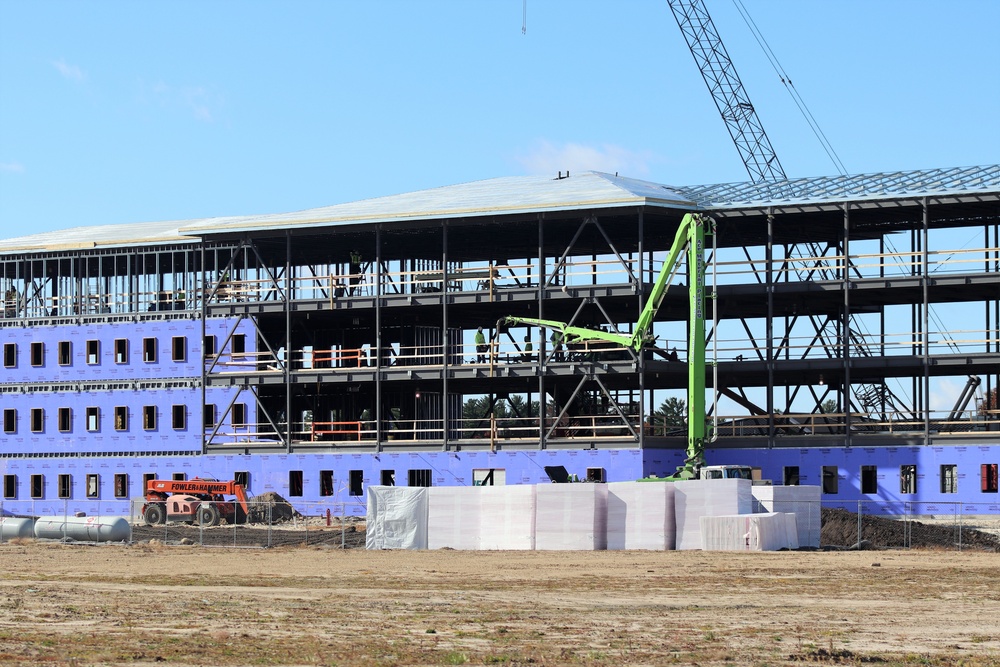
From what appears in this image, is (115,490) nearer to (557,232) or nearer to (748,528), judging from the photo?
(557,232)

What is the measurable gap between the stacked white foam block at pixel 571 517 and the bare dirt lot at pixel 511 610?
182 cm

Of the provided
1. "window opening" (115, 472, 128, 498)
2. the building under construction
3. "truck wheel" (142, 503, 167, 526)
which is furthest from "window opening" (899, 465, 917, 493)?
"window opening" (115, 472, 128, 498)

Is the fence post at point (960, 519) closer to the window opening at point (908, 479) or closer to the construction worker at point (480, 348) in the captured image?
the window opening at point (908, 479)

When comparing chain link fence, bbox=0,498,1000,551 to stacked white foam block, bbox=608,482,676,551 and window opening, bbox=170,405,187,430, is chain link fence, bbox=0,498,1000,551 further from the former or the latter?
window opening, bbox=170,405,187,430

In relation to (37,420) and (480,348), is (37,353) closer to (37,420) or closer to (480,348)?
(37,420)

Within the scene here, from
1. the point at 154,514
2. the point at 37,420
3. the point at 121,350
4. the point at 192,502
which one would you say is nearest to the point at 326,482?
the point at 192,502

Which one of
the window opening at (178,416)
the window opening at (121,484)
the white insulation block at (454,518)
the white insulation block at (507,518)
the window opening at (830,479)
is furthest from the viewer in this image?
the window opening at (121,484)

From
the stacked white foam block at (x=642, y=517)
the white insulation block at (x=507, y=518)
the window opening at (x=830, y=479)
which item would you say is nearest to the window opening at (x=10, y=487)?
the white insulation block at (x=507, y=518)

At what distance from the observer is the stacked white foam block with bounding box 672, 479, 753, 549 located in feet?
155

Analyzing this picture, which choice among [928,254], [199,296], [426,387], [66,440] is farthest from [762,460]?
[66,440]

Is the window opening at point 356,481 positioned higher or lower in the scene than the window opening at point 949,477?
lower

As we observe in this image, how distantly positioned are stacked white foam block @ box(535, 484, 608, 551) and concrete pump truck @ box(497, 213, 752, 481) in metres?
9.99

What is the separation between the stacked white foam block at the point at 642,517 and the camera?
4725 centimetres

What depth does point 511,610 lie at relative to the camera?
28.1 metres
